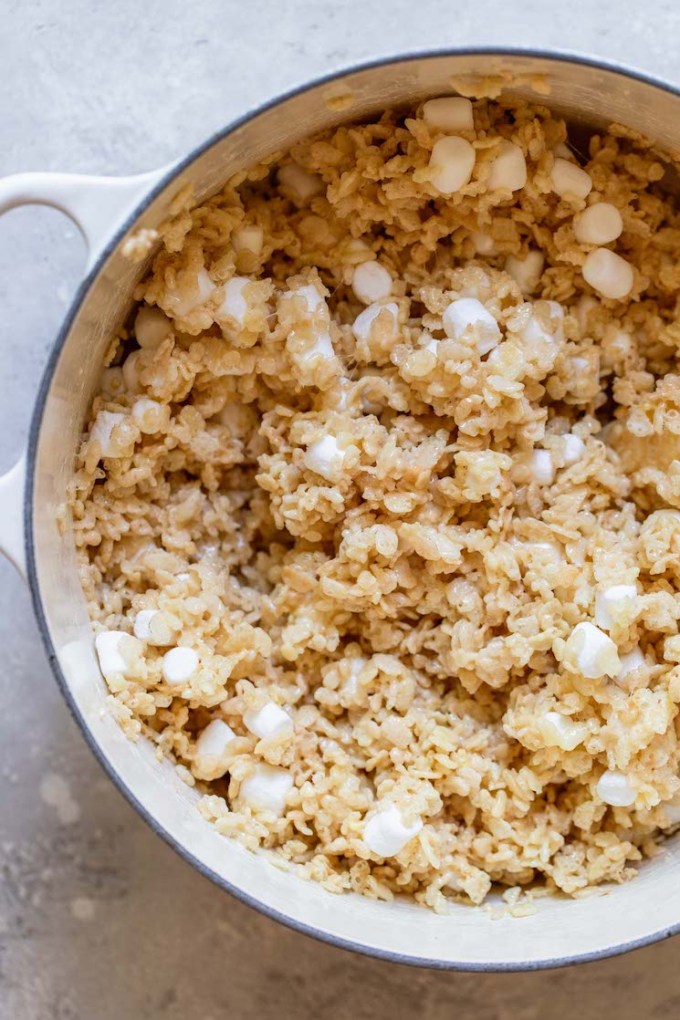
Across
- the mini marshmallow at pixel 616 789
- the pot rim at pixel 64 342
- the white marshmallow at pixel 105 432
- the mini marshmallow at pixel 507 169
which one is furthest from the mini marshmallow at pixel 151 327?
the mini marshmallow at pixel 616 789

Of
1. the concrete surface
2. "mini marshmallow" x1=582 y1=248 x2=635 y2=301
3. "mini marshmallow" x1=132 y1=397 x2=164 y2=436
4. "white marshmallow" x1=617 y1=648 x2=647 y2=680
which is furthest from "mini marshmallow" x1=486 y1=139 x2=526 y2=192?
"white marshmallow" x1=617 y1=648 x2=647 y2=680

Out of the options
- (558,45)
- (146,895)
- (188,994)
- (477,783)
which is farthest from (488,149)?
(188,994)

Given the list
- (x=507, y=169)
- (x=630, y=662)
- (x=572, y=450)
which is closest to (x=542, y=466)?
(x=572, y=450)

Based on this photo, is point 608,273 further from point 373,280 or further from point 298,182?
point 298,182

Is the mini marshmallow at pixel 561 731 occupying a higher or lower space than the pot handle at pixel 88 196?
lower

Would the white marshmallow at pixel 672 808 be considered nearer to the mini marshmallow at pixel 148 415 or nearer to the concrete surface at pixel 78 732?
the concrete surface at pixel 78 732

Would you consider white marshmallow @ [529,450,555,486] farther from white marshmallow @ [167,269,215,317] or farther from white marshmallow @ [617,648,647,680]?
white marshmallow @ [167,269,215,317]

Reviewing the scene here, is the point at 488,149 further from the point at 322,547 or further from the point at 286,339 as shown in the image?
the point at 322,547
